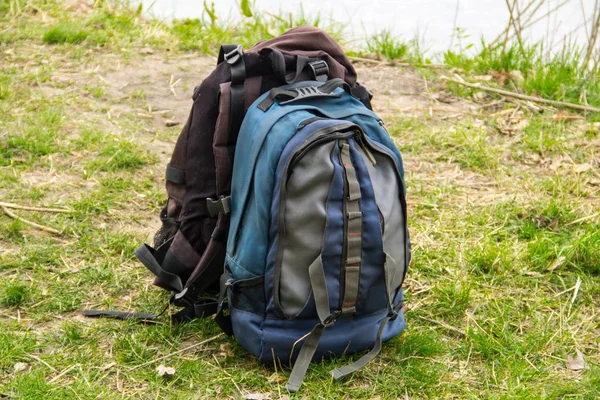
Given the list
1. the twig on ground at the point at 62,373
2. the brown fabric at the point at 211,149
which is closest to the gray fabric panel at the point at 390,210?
the brown fabric at the point at 211,149

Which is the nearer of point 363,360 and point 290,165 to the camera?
point 290,165

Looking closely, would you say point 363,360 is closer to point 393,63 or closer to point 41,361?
point 41,361

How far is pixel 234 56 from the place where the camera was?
275cm

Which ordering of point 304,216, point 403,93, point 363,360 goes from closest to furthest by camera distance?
point 304,216 → point 363,360 → point 403,93

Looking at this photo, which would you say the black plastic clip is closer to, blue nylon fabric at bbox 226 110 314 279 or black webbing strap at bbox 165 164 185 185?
blue nylon fabric at bbox 226 110 314 279

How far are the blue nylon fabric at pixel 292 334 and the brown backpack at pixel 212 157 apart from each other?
0.25 meters

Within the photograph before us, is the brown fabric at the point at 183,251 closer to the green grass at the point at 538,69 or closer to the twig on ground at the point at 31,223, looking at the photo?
the twig on ground at the point at 31,223

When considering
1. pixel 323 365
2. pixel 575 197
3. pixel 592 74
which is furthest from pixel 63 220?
pixel 592 74

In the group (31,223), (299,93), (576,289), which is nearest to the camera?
(299,93)

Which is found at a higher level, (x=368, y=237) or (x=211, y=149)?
(x=211, y=149)

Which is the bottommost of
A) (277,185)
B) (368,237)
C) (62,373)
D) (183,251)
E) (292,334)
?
(62,373)

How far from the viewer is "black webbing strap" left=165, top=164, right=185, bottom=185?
292 cm

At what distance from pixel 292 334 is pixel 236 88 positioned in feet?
2.76

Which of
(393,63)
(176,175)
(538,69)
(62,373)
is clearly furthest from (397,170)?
(393,63)
